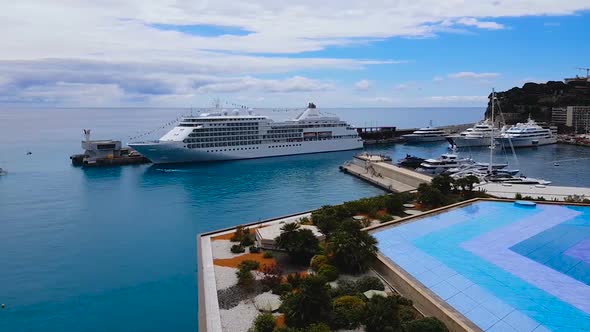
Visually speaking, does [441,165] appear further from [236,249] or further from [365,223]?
[236,249]

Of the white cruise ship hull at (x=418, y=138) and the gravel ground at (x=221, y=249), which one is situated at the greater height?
the white cruise ship hull at (x=418, y=138)

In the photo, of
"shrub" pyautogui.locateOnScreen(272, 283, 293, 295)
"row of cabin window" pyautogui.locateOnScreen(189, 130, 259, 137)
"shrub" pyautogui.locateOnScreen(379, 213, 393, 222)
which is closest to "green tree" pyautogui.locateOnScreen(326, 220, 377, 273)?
"shrub" pyautogui.locateOnScreen(272, 283, 293, 295)

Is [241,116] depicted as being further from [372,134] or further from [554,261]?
[554,261]

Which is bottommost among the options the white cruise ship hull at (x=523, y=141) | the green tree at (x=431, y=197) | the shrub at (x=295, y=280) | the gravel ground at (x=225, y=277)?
the gravel ground at (x=225, y=277)

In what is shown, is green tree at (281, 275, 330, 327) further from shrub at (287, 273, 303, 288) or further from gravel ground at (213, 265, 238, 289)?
gravel ground at (213, 265, 238, 289)

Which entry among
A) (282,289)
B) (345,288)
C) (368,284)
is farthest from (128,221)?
(368,284)

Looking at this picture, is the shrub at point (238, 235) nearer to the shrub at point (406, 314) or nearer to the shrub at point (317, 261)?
the shrub at point (317, 261)

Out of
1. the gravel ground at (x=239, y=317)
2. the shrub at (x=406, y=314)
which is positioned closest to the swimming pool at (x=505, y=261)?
the shrub at (x=406, y=314)
